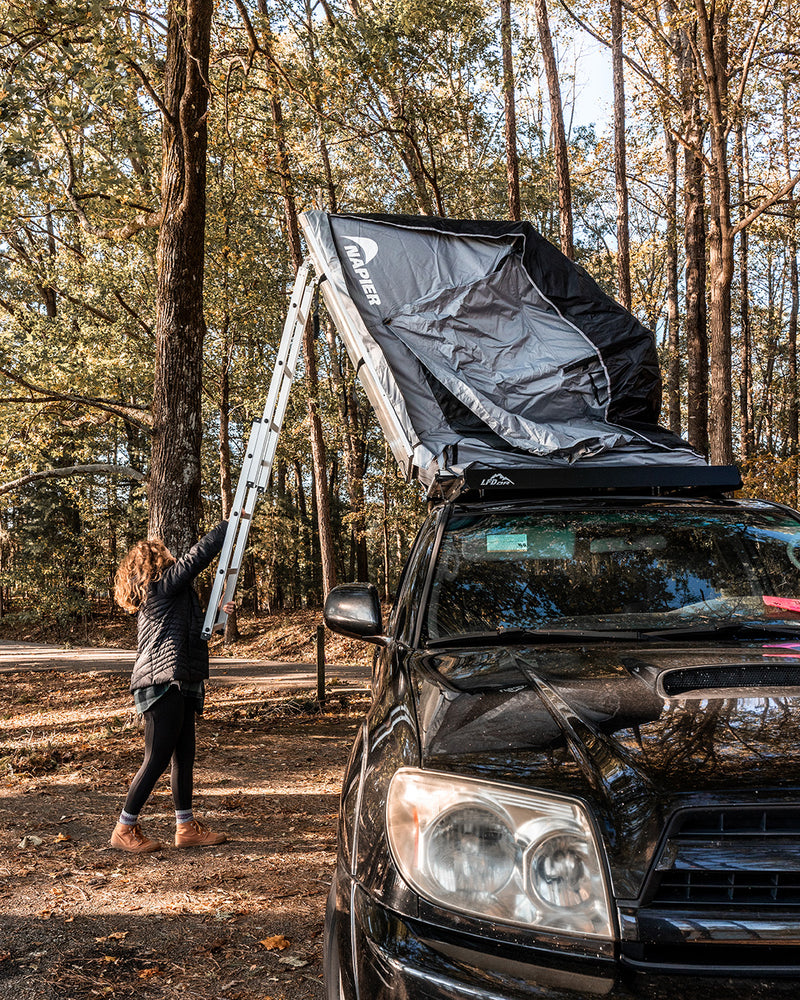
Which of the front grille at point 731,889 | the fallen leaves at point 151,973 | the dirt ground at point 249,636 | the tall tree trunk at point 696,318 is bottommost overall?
the dirt ground at point 249,636

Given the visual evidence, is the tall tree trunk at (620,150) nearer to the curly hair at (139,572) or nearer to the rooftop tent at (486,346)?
the rooftop tent at (486,346)

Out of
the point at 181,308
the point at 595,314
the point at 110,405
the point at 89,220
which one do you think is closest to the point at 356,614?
the point at 595,314

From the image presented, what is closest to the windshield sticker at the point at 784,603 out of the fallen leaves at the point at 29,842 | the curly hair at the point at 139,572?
the curly hair at the point at 139,572

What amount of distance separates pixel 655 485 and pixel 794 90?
24.1 metres

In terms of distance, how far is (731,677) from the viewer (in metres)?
2.20

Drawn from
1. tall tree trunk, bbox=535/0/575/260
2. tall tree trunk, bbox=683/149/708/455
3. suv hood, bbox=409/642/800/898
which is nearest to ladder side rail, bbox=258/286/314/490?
suv hood, bbox=409/642/800/898

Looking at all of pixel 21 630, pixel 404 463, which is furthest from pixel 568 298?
pixel 21 630

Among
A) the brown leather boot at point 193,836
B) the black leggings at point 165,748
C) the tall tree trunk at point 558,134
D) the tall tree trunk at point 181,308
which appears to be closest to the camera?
the black leggings at point 165,748

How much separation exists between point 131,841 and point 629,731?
4.11 metres

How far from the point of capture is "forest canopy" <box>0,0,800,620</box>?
933 centimetres

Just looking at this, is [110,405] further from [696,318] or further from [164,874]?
[696,318]

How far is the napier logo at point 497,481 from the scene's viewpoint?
12.5 ft

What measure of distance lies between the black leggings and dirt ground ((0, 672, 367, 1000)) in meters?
0.40

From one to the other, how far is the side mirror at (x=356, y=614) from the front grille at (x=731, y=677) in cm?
131
